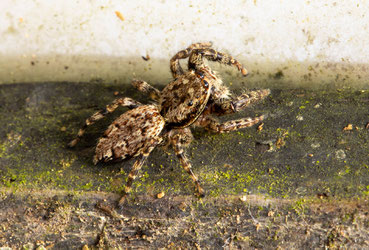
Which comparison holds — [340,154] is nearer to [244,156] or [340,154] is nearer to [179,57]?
[244,156]

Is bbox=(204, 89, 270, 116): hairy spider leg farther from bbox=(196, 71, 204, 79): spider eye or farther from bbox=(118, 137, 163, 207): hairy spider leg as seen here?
bbox=(118, 137, 163, 207): hairy spider leg

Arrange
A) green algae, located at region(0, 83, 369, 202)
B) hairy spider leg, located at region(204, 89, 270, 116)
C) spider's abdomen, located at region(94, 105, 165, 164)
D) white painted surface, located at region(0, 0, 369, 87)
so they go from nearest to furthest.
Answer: green algae, located at region(0, 83, 369, 202) → spider's abdomen, located at region(94, 105, 165, 164) → hairy spider leg, located at region(204, 89, 270, 116) → white painted surface, located at region(0, 0, 369, 87)

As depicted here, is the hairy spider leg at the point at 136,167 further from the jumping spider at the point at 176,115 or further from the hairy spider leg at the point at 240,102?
the hairy spider leg at the point at 240,102

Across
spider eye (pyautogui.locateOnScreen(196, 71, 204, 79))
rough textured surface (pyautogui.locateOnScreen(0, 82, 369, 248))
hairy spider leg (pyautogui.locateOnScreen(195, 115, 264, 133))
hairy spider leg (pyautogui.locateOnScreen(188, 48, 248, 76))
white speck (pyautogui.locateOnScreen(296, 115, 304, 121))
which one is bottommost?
rough textured surface (pyautogui.locateOnScreen(0, 82, 369, 248))

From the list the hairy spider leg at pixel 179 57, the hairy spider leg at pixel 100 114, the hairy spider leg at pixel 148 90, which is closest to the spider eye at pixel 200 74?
the hairy spider leg at pixel 179 57

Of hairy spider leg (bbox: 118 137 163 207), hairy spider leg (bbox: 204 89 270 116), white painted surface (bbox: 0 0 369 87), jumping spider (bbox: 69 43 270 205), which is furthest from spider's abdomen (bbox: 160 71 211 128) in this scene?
white painted surface (bbox: 0 0 369 87)

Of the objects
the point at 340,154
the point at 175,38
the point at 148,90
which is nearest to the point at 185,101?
the point at 148,90

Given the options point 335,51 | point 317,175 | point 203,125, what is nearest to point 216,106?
point 203,125
